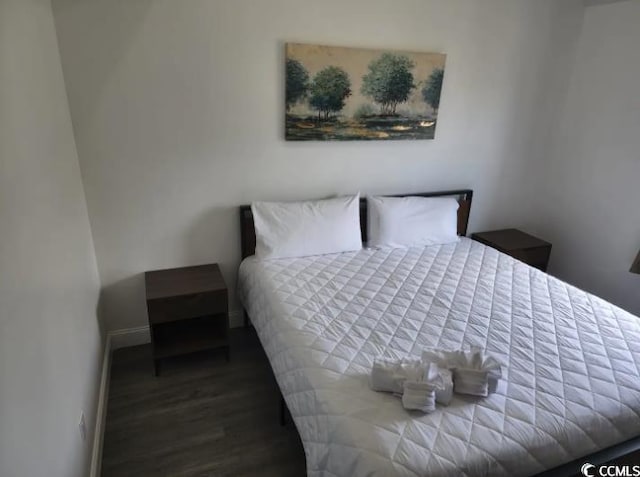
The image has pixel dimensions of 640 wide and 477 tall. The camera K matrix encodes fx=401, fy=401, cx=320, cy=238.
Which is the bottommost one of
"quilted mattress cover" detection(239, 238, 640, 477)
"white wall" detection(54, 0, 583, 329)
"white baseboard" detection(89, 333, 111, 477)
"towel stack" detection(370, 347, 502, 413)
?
"white baseboard" detection(89, 333, 111, 477)

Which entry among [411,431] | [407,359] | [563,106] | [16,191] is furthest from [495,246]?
[16,191]

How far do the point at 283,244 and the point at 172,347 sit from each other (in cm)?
91

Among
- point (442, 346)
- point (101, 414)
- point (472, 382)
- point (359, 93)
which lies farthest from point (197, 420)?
point (359, 93)

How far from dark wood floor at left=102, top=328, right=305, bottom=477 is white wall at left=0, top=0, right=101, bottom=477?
10.5 inches

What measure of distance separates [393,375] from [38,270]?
1.24 metres

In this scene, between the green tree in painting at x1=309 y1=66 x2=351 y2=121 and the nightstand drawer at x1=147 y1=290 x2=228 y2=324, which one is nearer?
the nightstand drawer at x1=147 y1=290 x2=228 y2=324

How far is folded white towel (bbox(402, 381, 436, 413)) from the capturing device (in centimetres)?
139

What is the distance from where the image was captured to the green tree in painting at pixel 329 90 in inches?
100

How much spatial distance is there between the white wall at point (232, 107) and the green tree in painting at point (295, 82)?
0.23 feet

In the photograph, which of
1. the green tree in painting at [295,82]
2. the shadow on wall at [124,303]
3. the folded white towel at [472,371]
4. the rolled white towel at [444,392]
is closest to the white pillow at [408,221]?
the green tree in painting at [295,82]

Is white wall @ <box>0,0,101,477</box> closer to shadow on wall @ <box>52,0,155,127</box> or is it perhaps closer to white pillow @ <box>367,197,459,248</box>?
shadow on wall @ <box>52,0,155,127</box>

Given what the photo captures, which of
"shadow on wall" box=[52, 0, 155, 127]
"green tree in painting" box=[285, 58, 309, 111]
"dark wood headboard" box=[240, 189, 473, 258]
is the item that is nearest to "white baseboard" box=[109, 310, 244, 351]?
"dark wood headboard" box=[240, 189, 473, 258]

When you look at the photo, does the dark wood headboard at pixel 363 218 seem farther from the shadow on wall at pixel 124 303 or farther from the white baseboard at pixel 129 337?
the white baseboard at pixel 129 337

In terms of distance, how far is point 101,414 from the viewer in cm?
201
